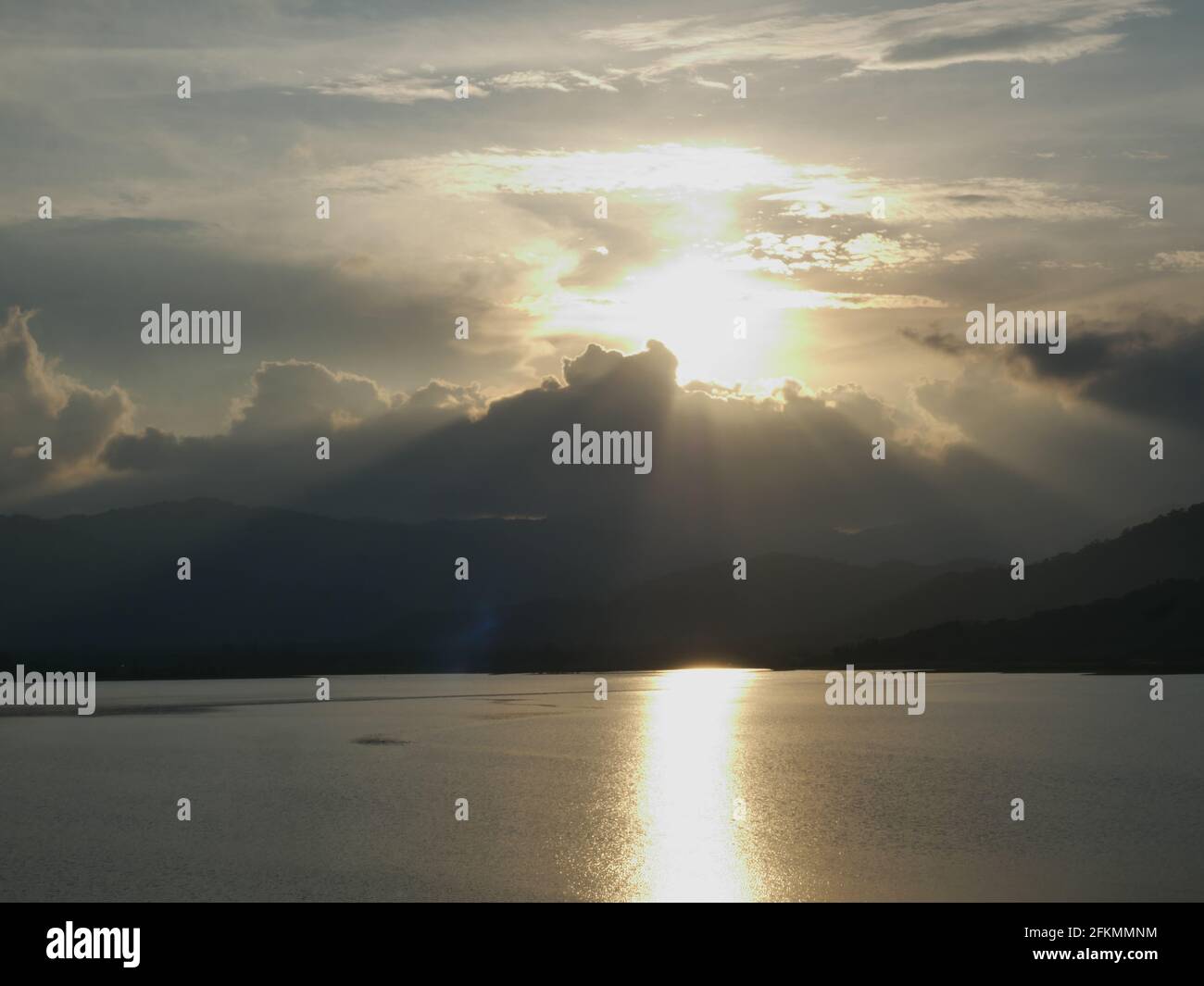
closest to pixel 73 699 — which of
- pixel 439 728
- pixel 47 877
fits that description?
pixel 439 728

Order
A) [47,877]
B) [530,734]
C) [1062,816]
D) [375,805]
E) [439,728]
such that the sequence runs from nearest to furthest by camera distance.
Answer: [47,877]
[1062,816]
[375,805]
[530,734]
[439,728]

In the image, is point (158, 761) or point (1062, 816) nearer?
point (1062, 816)
